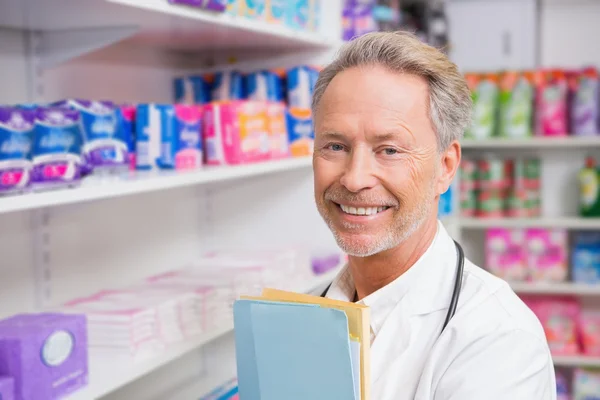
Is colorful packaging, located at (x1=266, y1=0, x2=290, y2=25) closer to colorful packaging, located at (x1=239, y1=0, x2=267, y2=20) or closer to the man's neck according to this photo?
colorful packaging, located at (x1=239, y1=0, x2=267, y2=20)

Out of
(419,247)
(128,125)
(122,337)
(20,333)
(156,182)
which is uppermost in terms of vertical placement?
(128,125)

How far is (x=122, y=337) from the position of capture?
1.94m

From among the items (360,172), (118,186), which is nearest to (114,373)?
(118,186)

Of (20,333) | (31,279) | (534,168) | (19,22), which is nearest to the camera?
(20,333)

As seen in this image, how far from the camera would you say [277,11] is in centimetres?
256

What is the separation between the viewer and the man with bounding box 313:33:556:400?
1.46 meters

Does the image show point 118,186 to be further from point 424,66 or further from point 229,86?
point 229,86

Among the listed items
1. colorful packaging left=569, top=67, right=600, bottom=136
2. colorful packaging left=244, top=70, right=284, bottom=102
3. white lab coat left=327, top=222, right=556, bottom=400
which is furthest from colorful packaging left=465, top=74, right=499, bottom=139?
white lab coat left=327, top=222, right=556, bottom=400

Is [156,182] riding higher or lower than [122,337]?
higher

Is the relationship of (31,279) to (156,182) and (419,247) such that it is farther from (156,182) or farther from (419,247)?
(419,247)

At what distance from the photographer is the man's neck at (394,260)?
66.2 inches

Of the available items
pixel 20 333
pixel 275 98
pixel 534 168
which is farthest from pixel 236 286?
pixel 534 168

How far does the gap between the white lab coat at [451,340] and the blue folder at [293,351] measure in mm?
207

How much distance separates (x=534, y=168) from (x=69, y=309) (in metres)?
3.41
